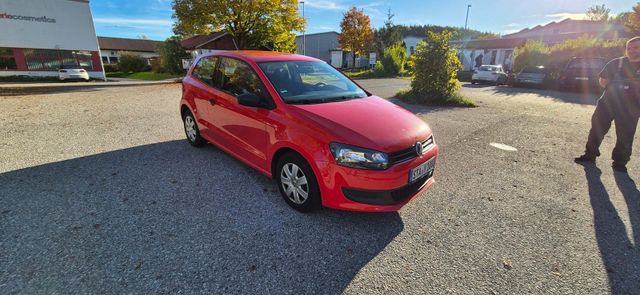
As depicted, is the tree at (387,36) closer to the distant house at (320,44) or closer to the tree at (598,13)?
the distant house at (320,44)

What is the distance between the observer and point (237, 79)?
386 centimetres

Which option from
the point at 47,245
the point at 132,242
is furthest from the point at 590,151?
the point at 47,245

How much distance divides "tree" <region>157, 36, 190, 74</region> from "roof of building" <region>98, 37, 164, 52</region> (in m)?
26.4

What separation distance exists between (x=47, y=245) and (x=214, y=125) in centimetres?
227

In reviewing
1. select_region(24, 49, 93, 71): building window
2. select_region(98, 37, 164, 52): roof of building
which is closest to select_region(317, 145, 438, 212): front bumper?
select_region(24, 49, 93, 71): building window

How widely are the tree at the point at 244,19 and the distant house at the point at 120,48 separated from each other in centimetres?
3770

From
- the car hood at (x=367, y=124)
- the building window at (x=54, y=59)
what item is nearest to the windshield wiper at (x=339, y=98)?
the car hood at (x=367, y=124)

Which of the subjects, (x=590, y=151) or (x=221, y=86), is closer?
(x=221, y=86)

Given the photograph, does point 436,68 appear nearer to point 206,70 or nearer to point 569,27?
point 206,70

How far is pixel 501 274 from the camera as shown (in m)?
2.37

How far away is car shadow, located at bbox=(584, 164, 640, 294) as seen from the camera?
2318mm

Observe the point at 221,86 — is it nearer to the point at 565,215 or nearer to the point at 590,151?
the point at 565,215

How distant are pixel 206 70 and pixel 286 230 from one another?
3002 mm

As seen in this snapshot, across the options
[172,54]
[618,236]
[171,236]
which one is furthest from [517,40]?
[171,236]
